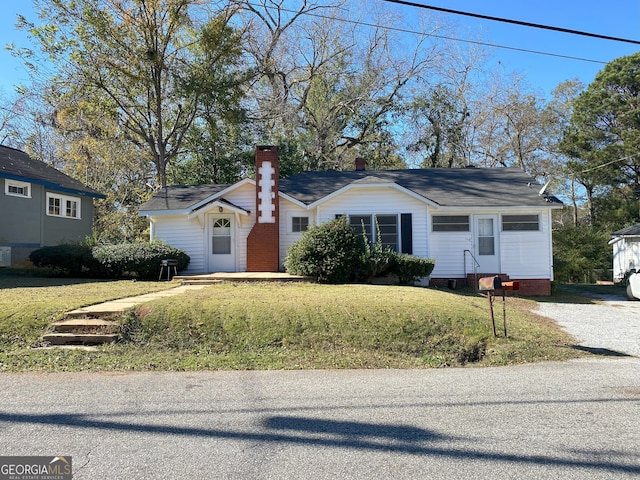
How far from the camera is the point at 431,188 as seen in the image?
17047mm

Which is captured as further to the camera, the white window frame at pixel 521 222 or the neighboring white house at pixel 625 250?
the neighboring white house at pixel 625 250

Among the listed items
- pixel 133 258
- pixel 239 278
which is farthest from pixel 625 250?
pixel 133 258

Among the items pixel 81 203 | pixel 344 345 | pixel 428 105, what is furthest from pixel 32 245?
pixel 428 105

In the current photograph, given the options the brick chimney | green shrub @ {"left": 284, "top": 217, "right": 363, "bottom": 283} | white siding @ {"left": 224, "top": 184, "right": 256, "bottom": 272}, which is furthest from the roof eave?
green shrub @ {"left": 284, "top": 217, "right": 363, "bottom": 283}

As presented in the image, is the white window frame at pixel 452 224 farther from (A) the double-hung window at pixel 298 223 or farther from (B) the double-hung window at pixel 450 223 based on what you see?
(A) the double-hung window at pixel 298 223

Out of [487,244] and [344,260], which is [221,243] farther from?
[487,244]

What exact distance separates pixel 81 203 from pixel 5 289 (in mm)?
12835

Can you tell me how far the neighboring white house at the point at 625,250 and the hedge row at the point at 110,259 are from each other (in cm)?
2289

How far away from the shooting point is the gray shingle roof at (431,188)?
15.7 meters

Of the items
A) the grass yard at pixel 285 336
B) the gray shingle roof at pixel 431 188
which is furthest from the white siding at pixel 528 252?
the grass yard at pixel 285 336

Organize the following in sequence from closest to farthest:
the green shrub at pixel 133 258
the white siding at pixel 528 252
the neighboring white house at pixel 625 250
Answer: the green shrub at pixel 133 258 < the white siding at pixel 528 252 < the neighboring white house at pixel 625 250

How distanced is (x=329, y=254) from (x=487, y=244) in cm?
593

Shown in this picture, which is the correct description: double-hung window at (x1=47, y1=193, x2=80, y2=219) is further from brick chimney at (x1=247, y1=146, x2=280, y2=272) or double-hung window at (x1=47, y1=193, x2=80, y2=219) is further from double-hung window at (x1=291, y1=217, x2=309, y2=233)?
double-hung window at (x1=291, y1=217, x2=309, y2=233)

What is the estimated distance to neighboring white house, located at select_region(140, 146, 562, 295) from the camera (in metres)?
15.4
